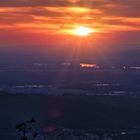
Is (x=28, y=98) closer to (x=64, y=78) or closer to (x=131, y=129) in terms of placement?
(x=131, y=129)

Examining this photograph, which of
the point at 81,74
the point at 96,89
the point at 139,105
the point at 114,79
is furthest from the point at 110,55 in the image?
the point at 139,105

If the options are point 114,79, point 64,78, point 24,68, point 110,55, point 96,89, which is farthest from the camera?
point 110,55

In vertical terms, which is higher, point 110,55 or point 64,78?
point 110,55

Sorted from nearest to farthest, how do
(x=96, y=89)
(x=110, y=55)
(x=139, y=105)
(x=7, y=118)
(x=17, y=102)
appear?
(x=7, y=118) < (x=17, y=102) < (x=139, y=105) < (x=96, y=89) < (x=110, y=55)

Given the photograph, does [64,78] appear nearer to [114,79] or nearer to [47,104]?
[114,79]

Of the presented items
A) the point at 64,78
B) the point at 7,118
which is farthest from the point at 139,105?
the point at 64,78

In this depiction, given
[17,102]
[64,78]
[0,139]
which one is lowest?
[0,139]

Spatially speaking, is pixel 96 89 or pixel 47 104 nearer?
pixel 47 104
